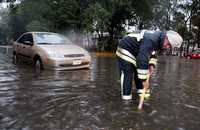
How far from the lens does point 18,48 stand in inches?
550

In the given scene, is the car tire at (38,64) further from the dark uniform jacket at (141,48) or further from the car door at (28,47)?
the dark uniform jacket at (141,48)

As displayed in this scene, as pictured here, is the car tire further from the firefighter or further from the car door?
the firefighter

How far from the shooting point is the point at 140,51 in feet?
19.9

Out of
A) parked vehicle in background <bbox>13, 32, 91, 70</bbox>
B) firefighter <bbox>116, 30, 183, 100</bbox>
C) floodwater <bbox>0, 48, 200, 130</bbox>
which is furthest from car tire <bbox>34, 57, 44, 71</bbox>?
firefighter <bbox>116, 30, 183, 100</bbox>

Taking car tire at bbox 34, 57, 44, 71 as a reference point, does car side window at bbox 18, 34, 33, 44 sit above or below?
above

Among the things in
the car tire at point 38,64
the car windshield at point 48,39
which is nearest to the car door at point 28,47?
the car windshield at point 48,39

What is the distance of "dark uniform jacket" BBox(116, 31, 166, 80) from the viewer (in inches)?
238

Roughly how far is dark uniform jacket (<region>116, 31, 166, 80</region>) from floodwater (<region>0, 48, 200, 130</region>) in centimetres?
77

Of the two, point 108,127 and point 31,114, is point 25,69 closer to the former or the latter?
point 31,114

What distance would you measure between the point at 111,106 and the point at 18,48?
27.8 ft

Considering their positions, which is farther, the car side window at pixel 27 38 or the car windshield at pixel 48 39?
the car side window at pixel 27 38

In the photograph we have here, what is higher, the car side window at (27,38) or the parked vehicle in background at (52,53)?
the car side window at (27,38)

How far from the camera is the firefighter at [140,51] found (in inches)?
239

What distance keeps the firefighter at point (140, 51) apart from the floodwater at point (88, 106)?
473mm
